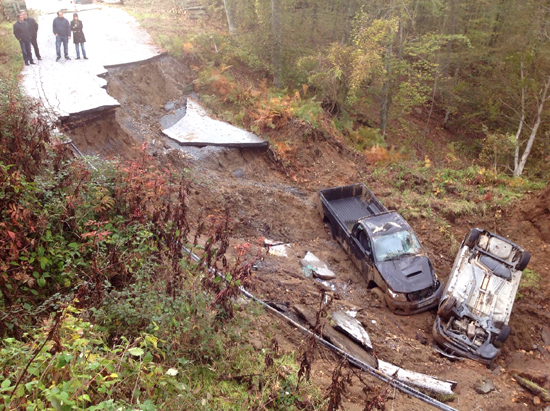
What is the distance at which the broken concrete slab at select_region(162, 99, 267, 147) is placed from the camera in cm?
1291

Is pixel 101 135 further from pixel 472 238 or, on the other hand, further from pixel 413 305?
pixel 472 238

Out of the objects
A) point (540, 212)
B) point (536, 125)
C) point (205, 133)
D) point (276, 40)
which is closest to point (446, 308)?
point (540, 212)

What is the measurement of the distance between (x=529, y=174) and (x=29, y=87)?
71.0 ft

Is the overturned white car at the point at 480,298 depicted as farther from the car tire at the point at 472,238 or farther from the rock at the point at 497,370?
the rock at the point at 497,370

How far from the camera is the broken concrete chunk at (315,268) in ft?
30.9

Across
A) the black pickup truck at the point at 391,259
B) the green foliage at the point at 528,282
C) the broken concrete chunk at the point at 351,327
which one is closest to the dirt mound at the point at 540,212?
the green foliage at the point at 528,282

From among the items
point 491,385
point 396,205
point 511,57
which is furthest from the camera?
point 511,57

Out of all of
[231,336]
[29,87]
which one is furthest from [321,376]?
[29,87]

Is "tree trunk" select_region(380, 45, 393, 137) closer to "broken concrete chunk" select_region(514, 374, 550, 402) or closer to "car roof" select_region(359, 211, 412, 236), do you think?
"car roof" select_region(359, 211, 412, 236)

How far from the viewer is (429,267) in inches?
356

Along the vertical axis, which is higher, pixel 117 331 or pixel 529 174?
pixel 117 331

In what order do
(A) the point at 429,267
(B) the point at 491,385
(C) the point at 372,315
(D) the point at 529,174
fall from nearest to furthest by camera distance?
(B) the point at 491,385 < (C) the point at 372,315 < (A) the point at 429,267 < (D) the point at 529,174

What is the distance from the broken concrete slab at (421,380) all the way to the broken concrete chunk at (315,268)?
2910mm

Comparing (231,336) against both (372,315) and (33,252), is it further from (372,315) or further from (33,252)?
(372,315)
